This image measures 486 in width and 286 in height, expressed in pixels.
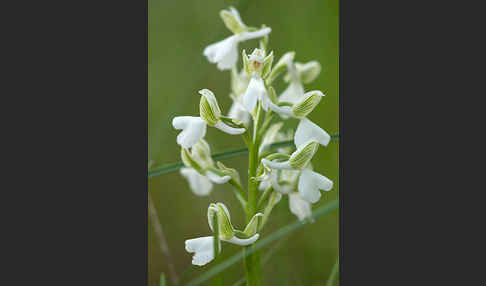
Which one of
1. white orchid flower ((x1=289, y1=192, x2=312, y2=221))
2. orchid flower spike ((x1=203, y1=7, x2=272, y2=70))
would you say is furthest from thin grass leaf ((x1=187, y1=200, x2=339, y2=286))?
orchid flower spike ((x1=203, y1=7, x2=272, y2=70))

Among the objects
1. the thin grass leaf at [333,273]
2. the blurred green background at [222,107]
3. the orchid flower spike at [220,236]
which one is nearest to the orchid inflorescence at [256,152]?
the orchid flower spike at [220,236]

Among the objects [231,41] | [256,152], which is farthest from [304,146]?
[231,41]

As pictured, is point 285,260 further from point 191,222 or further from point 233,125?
point 233,125

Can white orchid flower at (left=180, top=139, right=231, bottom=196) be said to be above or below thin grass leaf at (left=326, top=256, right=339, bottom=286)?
above

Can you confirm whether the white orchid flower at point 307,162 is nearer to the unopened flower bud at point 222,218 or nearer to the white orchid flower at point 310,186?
→ the white orchid flower at point 310,186

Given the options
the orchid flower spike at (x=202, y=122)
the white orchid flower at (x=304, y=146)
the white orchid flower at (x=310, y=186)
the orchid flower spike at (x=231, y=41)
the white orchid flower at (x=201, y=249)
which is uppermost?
the orchid flower spike at (x=231, y=41)

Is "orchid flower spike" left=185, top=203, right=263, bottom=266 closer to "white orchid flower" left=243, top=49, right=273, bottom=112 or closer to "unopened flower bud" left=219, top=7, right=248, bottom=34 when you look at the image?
"white orchid flower" left=243, top=49, right=273, bottom=112
